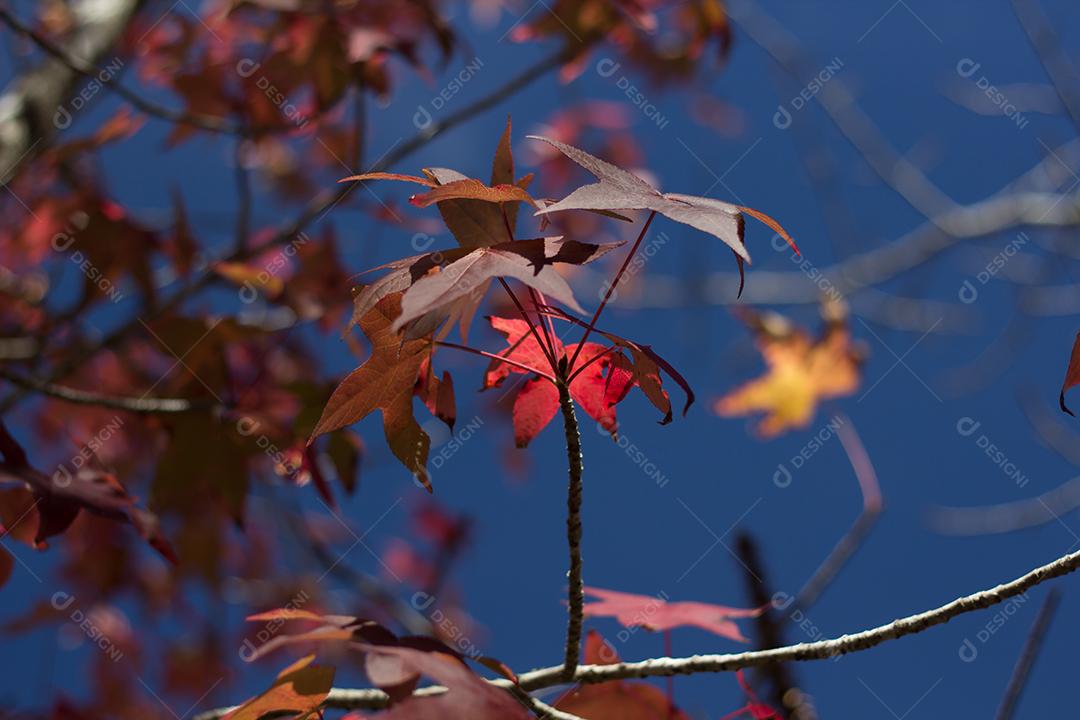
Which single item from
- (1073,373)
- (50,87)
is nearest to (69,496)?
(1073,373)

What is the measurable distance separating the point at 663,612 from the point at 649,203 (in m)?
0.49

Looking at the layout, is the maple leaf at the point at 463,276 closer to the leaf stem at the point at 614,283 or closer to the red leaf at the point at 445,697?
the leaf stem at the point at 614,283

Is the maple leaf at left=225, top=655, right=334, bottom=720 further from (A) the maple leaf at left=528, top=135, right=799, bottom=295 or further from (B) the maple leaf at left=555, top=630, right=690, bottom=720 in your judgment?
(A) the maple leaf at left=528, top=135, right=799, bottom=295

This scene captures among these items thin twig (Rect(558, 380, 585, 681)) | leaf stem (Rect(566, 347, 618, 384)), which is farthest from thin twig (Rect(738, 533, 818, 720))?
leaf stem (Rect(566, 347, 618, 384))

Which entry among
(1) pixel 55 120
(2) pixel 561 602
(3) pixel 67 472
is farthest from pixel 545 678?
(1) pixel 55 120

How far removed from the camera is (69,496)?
2.83 ft

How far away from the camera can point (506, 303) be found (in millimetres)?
2252

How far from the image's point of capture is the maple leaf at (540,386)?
0.76 metres

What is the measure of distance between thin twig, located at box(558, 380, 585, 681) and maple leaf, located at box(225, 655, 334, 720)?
0.64ft

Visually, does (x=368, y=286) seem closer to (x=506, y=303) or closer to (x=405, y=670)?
(x=405, y=670)

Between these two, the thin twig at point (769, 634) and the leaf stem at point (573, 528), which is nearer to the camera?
the leaf stem at point (573, 528)

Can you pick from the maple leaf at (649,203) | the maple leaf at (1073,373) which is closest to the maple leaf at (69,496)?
the maple leaf at (649,203)

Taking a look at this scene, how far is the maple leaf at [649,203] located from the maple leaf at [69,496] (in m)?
0.58

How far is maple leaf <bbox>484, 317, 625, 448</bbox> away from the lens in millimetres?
762
